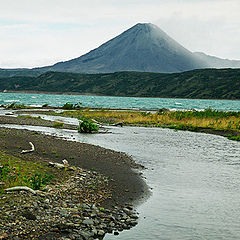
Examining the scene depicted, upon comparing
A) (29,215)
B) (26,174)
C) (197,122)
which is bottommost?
(29,215)

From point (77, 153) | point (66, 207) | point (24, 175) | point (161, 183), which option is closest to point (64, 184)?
point (24, 175)

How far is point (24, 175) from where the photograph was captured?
578 inches

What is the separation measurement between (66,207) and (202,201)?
5771 millimetres

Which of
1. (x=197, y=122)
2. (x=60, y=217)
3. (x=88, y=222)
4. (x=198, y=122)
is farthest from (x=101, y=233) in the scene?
(x=197, y=122)

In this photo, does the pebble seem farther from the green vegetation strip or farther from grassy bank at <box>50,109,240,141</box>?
grassy bank at <box>50,109,240,141</box>

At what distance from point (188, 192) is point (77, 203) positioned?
5.49 m

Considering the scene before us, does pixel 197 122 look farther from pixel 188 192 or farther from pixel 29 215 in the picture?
pixel 29 215

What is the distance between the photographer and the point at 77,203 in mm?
12422

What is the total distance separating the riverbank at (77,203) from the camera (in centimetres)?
1005

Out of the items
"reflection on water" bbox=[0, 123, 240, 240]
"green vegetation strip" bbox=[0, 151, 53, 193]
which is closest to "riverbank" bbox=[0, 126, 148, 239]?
"green vegetation strip" bbox=[0, 151, 53, 193]

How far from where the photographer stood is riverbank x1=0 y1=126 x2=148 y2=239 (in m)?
10.0

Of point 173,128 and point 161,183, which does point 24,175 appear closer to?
point 161,183

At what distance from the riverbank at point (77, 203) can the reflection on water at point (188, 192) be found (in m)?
0.71

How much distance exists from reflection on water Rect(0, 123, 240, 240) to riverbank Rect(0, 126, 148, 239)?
28.0 inches
